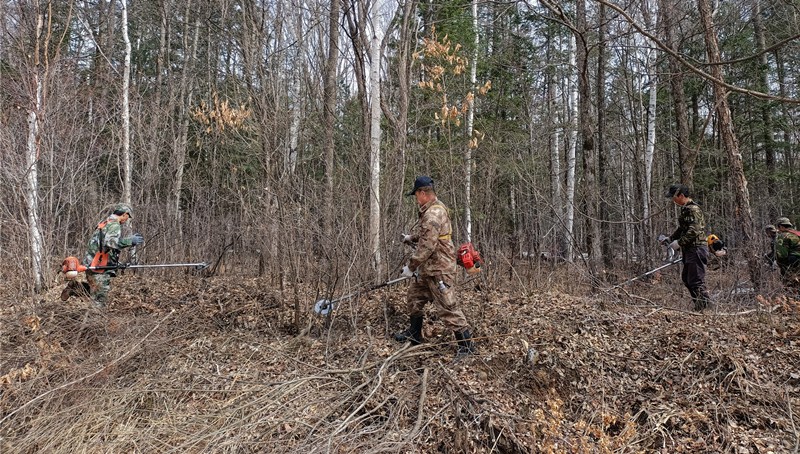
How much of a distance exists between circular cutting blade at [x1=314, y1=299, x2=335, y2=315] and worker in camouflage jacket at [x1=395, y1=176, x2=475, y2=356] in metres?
0.77

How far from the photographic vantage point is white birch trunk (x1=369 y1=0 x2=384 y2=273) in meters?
5.37

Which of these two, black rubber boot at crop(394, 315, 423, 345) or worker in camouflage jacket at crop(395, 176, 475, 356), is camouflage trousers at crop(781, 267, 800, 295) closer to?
worker in camouflage jacket at crop(395, 176, 475, 356)

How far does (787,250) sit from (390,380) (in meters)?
6.68

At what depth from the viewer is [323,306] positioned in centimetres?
483

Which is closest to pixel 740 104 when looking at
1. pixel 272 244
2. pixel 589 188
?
pixel 589 188

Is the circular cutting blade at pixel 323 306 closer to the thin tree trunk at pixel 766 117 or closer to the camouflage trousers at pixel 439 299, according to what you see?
the camouflage trousers at pixel 439 299

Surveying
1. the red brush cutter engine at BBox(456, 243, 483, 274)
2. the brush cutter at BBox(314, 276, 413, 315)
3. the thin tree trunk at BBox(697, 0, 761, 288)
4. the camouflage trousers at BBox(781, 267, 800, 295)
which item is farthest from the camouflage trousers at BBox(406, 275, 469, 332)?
the camouflage trousers at BBox(781, 267, 800, 295)

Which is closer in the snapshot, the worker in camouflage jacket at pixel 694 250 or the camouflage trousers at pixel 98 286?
the worker in camouflage jacket at pixel 694 250

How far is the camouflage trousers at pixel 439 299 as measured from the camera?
14.3 ft

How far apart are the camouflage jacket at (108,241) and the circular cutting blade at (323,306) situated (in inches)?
115

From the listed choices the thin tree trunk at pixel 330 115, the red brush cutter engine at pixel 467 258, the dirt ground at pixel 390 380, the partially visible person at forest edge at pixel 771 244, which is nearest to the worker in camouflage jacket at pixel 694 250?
the dirt ground at pixel 390 380

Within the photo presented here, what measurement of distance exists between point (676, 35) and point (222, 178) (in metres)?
12.0

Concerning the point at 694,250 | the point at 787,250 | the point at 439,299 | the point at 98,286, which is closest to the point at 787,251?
the point at 787,250

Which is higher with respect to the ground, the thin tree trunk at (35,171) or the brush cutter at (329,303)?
the thin tree trunk at (35,171)
